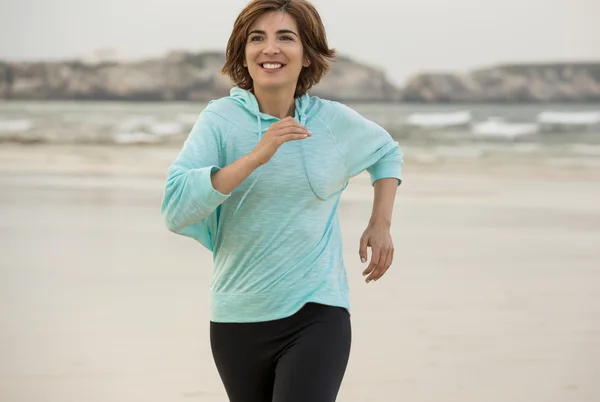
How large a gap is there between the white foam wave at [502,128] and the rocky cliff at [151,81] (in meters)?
5.81

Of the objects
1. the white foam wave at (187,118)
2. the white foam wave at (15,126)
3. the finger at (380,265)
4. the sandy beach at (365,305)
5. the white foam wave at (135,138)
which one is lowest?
the white foam wave at (187,118)

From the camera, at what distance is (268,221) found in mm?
2293

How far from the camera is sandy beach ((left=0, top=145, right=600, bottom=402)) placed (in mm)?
4969

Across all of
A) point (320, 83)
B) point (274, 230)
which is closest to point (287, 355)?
point (274, 230)

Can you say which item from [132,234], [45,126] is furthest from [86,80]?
[132,234]

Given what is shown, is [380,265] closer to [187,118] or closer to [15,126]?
[15,126]

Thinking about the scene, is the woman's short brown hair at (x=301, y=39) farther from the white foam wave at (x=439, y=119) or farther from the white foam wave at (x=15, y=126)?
the white foam wave at (x=439, y=119)

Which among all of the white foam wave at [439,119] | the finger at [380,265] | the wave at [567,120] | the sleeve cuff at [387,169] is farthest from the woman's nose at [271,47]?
the white foam wave at [439,119]

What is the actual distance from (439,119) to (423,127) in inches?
54.7

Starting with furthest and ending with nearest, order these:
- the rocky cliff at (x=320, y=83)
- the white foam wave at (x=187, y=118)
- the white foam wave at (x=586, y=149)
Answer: the rocky cliff at (x=320, y=83)
the white foam wave at (x=187, y=118)
the white foam wave at (x=586, y=149)

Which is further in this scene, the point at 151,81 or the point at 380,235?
the point at 151,81

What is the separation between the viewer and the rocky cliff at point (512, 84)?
34.6 m

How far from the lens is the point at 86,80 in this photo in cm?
3597

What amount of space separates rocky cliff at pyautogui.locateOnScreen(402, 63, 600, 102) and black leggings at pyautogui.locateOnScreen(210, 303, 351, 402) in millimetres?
32459
